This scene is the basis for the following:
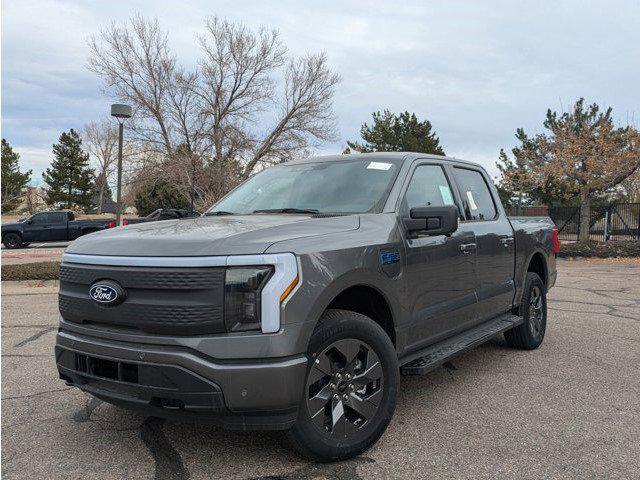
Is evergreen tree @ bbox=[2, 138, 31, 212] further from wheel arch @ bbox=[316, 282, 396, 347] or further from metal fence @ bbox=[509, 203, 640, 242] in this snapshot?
wheel arch @ bbox=[316, 282, 396, 347]

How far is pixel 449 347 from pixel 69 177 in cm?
6804

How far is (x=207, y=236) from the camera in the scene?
A: 2889 millimetres

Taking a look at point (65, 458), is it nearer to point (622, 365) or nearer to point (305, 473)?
point (305, 473)

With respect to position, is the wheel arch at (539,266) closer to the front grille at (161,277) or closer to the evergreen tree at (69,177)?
the front grille at (161,277)

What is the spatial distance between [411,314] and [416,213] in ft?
2.21

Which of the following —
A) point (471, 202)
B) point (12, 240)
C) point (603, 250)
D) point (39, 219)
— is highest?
point (471, 202)

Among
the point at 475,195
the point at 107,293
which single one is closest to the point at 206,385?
the point at 107,293

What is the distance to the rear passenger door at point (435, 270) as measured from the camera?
367cm

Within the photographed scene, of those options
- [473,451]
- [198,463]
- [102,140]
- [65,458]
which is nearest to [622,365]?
[473,451]

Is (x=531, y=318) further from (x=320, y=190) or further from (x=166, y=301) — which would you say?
(x=166, y=301)

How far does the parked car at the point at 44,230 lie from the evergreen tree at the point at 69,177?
40898mm

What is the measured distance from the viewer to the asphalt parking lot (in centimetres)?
297

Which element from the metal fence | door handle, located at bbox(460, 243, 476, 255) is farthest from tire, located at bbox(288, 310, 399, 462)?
the metal fence

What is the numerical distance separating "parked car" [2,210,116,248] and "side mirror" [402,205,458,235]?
947 inches
